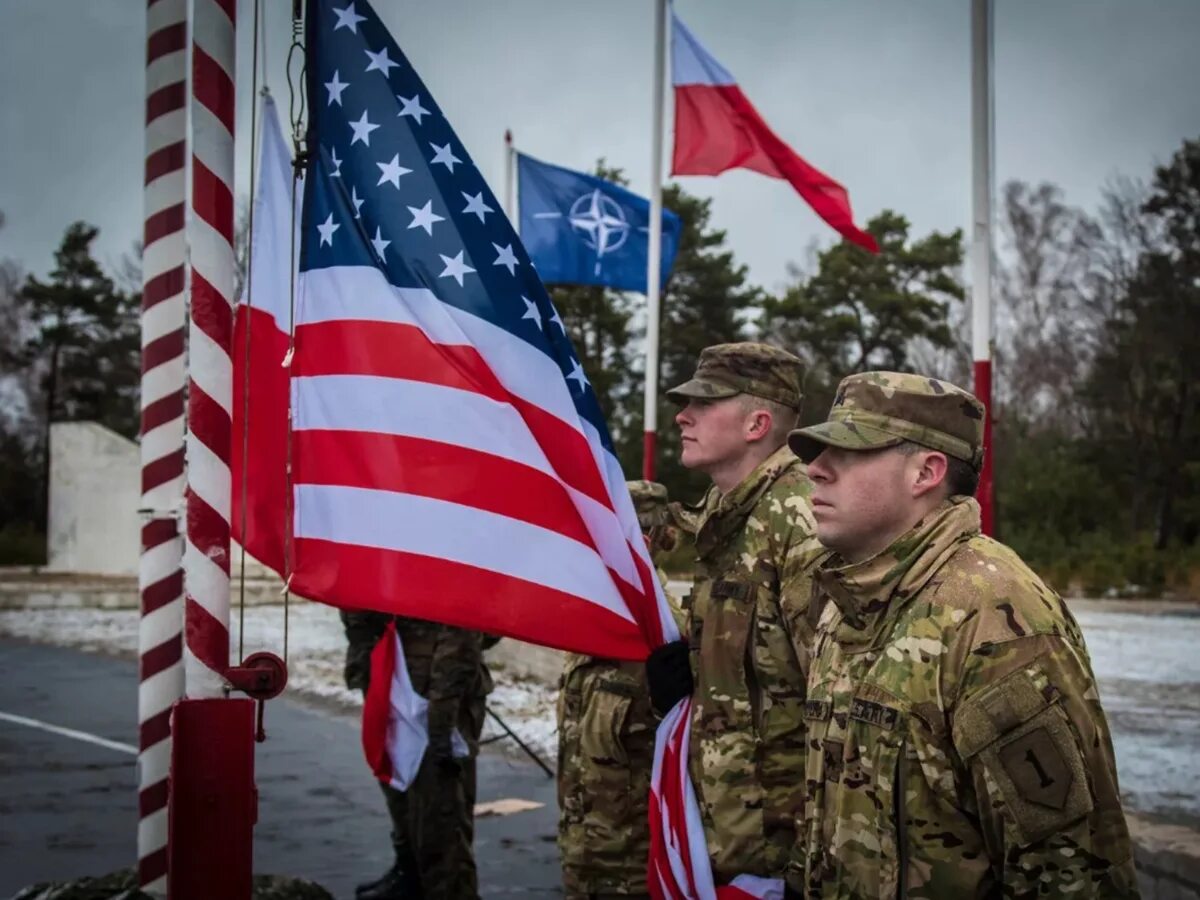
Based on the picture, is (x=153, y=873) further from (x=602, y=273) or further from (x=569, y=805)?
(x=602, y=273)

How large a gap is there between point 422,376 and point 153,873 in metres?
1.59

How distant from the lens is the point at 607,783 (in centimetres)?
455

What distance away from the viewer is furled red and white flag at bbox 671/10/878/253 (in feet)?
31.3

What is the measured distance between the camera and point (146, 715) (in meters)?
3.53

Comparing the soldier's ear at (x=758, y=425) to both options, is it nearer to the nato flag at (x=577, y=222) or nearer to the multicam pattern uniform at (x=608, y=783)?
the multicam pattern uniform at (x=608, y=783)

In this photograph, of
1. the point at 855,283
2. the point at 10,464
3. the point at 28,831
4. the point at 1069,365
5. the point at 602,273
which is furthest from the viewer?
the point at 10,464

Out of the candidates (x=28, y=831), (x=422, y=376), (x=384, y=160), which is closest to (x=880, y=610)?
(x=422, y=376)

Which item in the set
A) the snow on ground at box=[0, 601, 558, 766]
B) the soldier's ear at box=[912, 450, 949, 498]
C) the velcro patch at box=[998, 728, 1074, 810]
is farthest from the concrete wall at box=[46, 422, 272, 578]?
the velcro patch at box=[998, 728, 1074, 810]

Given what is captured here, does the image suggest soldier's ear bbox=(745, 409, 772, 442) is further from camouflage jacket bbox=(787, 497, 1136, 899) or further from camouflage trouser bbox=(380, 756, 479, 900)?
camouflage trouser bbox=(380, 756, 479, 900)

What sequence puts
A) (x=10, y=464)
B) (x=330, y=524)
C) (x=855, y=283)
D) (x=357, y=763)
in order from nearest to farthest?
(x=330, y=524), (x=357, y=763), (x=855, y=283), (x=10, y=464)

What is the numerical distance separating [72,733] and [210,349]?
25.6ft

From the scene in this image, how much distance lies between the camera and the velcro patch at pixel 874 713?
7.60 feet

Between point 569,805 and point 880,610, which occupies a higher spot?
point 880,610

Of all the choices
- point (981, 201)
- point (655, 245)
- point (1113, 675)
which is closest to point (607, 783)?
point (981, 201)
